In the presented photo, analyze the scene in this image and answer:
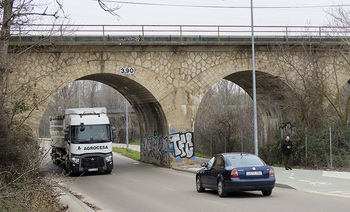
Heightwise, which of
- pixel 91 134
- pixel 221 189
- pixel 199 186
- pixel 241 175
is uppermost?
pixel 91 134

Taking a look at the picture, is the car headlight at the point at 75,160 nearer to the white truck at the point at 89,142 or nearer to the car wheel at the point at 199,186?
the white truck at the point at 89,142

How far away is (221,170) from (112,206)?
133 inches

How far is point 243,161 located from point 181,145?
1333 centimetres

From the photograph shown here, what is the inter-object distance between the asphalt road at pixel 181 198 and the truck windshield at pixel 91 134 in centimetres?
391

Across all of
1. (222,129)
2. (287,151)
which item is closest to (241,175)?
(287,151)

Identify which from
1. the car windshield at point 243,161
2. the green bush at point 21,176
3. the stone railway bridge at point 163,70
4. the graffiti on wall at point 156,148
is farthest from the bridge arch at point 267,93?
the green bush at point 21,176

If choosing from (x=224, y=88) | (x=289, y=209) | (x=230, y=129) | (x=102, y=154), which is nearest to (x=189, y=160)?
(x=102, y=154)

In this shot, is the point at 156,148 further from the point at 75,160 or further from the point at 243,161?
the point at 243,161

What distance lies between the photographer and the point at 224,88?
5669 cm

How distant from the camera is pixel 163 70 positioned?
92.2 feet

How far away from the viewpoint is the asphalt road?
12525 millimetres

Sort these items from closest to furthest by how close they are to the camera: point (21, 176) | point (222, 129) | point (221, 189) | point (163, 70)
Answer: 1. point (21, 176)
2. point (221, 189)
3. point (163, 70)
4. point (222, 129)

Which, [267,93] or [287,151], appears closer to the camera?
[287,151]

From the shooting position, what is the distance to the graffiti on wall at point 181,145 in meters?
28.3
